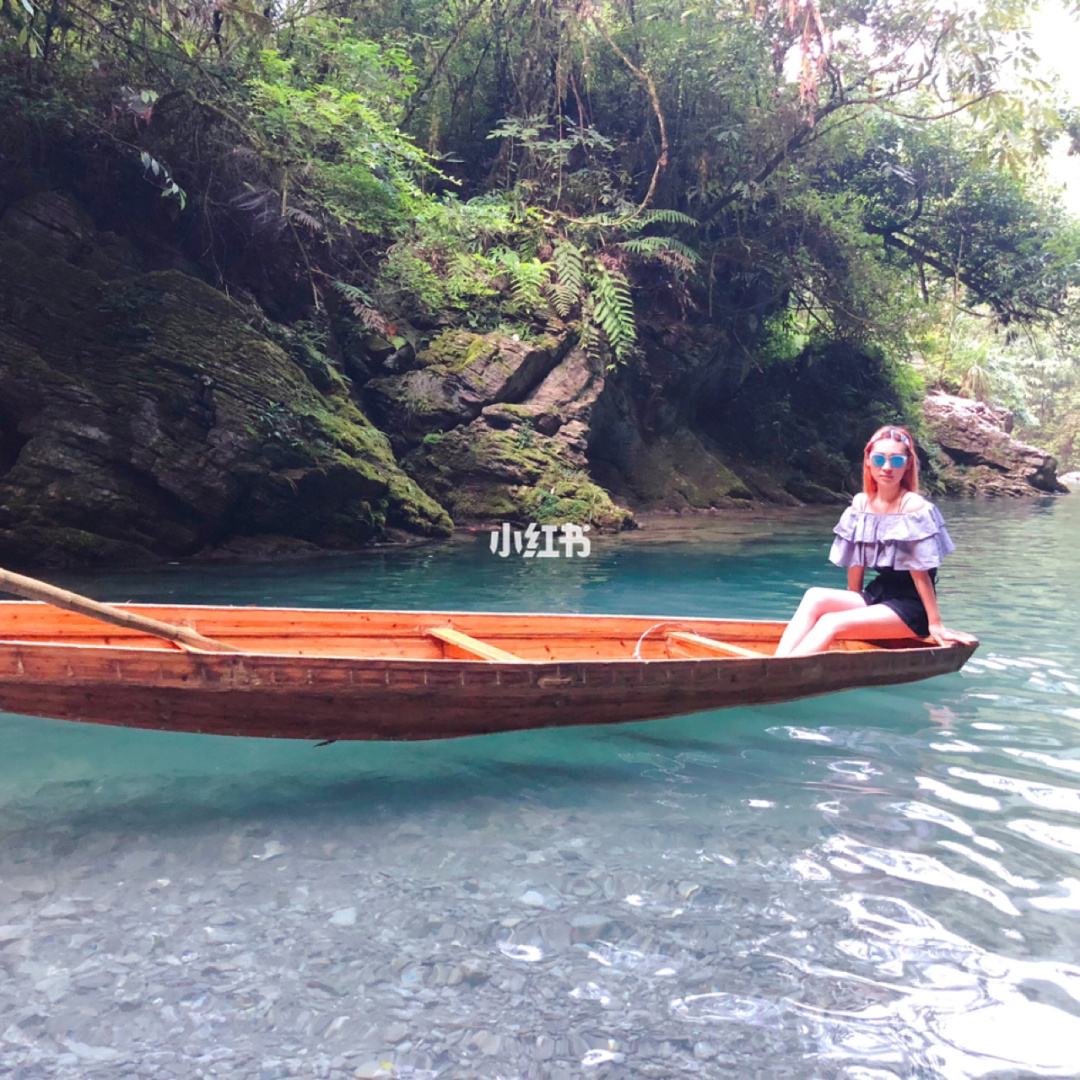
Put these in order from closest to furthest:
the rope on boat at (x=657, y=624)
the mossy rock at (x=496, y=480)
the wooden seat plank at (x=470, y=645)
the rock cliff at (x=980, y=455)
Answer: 1. the wooden seat plank at (x=470, y=645)
2. the rope on boat at (x=657, y=624)
3. the mossy rock at (x=496, y=480)
4. the rock cliff at (x=980, y=455)

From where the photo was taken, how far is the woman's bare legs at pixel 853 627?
4.29m

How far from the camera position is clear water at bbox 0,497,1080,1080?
2.03 metres

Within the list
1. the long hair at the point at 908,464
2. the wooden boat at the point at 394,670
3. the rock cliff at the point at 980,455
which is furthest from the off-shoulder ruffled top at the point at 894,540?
the rock cliff at the point at 980,455

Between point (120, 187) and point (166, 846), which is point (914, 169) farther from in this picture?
point (166, 846)

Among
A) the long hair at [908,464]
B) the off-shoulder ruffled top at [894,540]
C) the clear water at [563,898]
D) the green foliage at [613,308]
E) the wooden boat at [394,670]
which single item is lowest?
the clear water at [563,898]

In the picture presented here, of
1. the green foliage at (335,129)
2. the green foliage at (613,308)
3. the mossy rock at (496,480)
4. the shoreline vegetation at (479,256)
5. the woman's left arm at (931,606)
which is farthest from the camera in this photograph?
the green foliage at (613,308)

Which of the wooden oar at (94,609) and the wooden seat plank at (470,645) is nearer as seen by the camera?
the wooden oar at (94,609)

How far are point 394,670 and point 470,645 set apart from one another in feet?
2.59

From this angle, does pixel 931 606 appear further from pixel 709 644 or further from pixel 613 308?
pixel 613 308

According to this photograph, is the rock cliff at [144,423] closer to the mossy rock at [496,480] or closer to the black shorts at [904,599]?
the mossy rock at [496,480]

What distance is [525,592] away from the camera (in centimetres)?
792

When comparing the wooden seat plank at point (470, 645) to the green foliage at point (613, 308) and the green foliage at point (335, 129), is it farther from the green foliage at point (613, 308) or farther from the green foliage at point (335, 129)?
the green foliage at point (613, 308)

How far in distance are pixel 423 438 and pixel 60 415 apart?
4.89 m

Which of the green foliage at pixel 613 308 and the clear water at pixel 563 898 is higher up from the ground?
the green foliage at pixel 613 308
